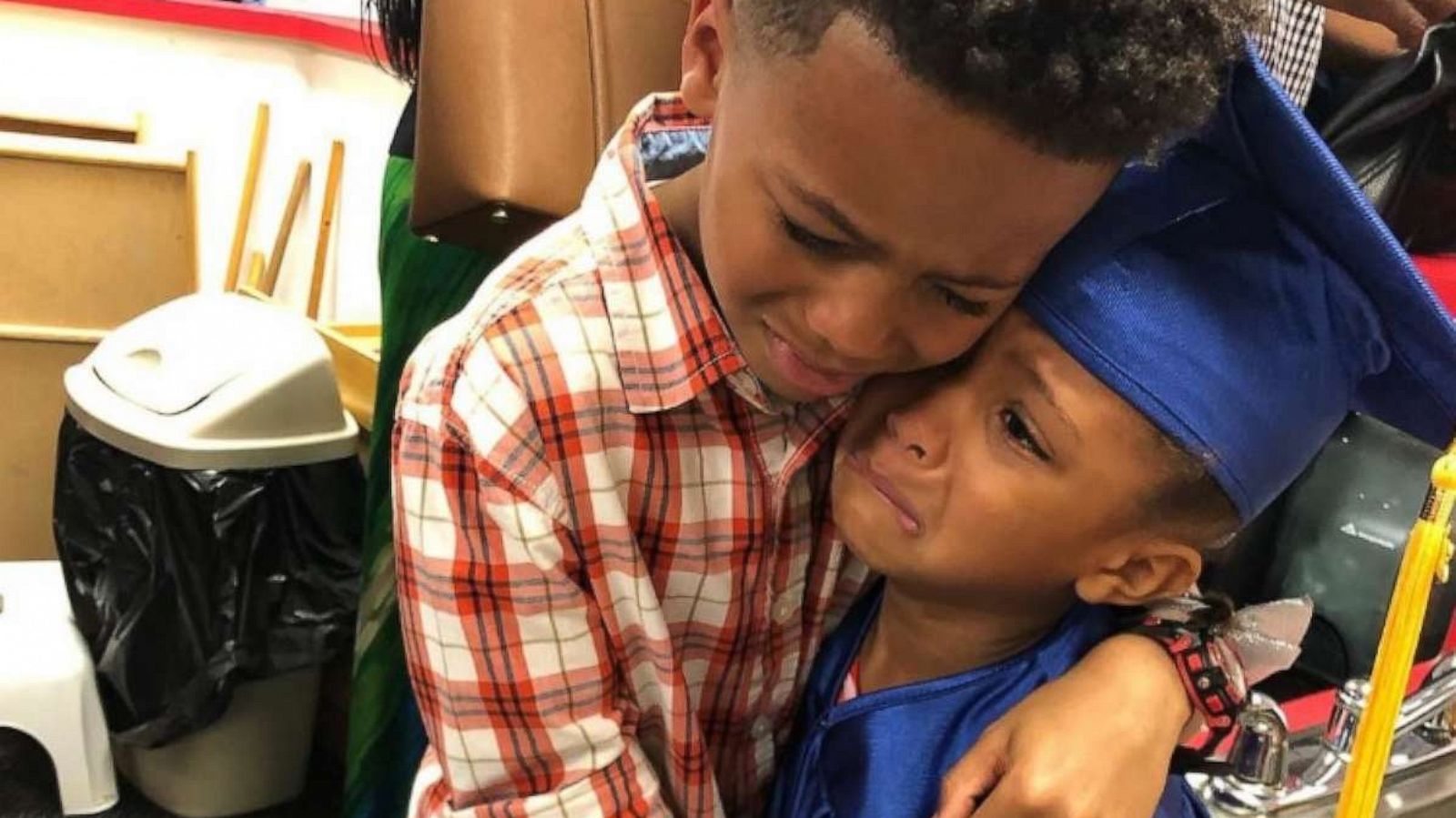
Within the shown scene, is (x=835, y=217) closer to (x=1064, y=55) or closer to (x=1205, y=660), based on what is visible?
(x=1064, y=55)

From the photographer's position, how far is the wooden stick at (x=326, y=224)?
2727 millimetres

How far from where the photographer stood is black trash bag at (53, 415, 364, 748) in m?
1.56

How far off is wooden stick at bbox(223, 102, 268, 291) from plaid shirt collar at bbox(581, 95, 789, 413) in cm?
228

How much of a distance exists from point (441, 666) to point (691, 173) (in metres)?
0.30

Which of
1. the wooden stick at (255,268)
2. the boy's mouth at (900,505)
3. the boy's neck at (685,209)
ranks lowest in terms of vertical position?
the wooden stick at (255,268)

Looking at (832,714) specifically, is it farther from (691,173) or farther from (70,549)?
(70,549)

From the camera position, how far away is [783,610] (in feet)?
2.53

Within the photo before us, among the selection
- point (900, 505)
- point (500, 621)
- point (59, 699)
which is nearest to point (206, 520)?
point (59, 699)

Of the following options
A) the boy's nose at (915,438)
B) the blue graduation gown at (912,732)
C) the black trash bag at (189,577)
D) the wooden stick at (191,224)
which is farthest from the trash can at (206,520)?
the boy's nose at (915,438)

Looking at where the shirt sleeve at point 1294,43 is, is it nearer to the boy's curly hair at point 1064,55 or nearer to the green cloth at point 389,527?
the boy's curly hair at point 1064,55

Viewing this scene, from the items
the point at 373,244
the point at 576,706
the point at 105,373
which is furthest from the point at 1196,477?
the point at 373,244

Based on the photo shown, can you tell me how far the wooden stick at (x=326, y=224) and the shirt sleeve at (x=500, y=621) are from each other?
Answer: 7.12ft

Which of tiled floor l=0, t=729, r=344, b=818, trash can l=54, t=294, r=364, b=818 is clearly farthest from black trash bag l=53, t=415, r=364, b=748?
tiled floor l=0, t=729, r=344, b=818

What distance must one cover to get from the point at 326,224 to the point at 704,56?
2330 millimetres
